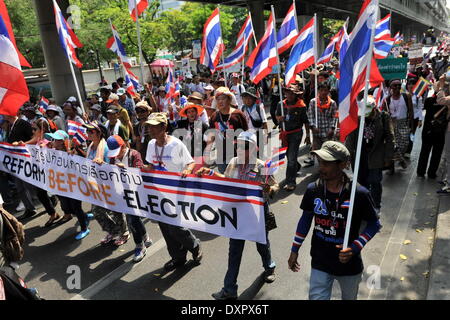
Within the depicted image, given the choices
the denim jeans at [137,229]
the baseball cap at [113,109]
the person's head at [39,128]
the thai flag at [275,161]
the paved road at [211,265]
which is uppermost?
the baseball cap at [113,109]

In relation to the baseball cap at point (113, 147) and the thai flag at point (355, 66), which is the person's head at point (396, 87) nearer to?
the thai flag at point (355, 66)

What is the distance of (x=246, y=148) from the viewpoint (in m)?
3.65

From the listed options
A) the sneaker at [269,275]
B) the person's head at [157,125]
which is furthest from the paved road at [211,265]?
the person's head at [157,125]

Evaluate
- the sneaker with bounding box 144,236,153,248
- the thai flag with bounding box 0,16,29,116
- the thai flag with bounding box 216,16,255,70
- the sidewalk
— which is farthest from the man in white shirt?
the thai flag with bounding box 216,16,255,70

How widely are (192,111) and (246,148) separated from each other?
2839 millimetres

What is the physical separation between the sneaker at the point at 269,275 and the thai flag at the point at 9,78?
10.9 feet

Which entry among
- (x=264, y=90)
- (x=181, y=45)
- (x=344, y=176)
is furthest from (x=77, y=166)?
(x=181, y=45)

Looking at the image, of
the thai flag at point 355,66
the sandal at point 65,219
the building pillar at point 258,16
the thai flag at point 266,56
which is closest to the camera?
the thai flag at point 355,66

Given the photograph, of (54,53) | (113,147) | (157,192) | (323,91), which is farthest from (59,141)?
(54,53)

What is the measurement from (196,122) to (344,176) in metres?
3.91

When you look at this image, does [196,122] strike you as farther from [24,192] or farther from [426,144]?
[426,144]

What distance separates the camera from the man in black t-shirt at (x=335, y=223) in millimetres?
2801

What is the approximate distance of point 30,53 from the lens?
1204 inches

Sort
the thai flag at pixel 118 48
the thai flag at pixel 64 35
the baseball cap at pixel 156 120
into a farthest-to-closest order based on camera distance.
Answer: the thai flag at pixel 118 48, the thai flag at pixel 64 35, the baseball cap at pixel 156 120
